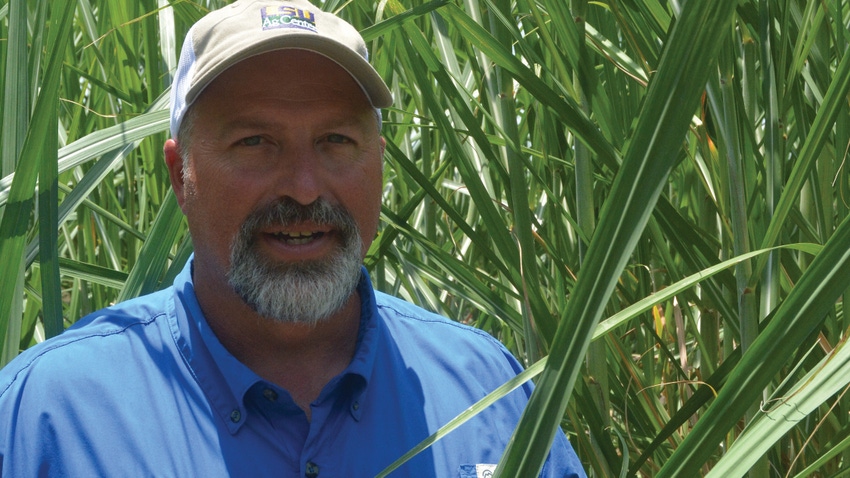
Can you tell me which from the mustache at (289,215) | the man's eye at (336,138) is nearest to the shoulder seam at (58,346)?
the mustache at (289,215)

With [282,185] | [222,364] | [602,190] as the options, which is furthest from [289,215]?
[602,190]

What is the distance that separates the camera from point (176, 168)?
1.01 m

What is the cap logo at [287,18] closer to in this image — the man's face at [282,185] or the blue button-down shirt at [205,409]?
the man's face at [282,185]

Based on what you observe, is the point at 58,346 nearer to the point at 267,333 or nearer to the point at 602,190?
the point at 267,333

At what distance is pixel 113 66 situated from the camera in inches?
56.3

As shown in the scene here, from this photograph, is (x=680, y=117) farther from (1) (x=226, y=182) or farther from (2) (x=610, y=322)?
(1) (x=226, y=182)

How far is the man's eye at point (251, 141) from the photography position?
3.05ft

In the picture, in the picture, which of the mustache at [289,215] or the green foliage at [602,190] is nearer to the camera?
the green foliage at [602,190]

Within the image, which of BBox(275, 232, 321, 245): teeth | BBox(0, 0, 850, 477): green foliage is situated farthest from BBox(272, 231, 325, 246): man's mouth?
BBox(0, 0, 850, 477): green foliage

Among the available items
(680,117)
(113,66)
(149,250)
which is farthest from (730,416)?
(113,66)

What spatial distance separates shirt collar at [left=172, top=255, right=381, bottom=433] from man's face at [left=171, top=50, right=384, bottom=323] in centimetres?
4

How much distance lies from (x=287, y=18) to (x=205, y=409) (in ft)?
1.24

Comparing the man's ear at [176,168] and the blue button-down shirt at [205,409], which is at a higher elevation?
the man's ear at [176,168]

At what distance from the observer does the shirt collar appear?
2.81 feet
